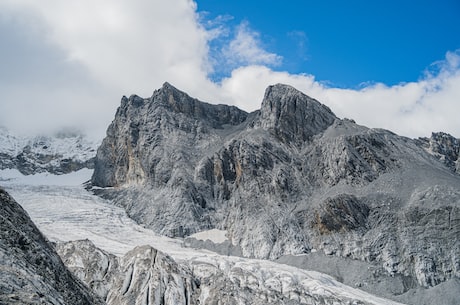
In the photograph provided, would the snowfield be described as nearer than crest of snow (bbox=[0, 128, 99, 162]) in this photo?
Yes

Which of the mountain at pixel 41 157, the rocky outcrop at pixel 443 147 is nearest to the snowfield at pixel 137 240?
the mountain at pixel 41 157

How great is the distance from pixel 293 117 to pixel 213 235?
3494 cm

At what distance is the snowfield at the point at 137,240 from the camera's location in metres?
67.2

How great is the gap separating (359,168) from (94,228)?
5174 centimetres

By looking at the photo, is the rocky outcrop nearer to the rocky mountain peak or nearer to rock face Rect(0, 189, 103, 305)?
the rocky mountain peak

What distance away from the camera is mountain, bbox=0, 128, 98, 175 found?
181375mm

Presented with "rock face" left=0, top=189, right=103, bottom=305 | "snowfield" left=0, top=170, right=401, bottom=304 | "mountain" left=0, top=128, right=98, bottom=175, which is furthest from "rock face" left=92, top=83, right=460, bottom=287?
"rock face" left=0, top=189, right=103, bottom=305

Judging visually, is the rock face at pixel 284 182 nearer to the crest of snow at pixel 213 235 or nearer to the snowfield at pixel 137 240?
the crest of snow at pixel 213 235

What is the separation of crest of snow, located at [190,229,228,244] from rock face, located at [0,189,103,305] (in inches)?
2944

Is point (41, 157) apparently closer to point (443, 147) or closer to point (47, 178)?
point (47, 178)

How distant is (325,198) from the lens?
307ft

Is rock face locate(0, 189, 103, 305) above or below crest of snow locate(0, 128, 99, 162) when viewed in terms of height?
below

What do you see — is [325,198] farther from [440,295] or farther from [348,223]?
[440,295]

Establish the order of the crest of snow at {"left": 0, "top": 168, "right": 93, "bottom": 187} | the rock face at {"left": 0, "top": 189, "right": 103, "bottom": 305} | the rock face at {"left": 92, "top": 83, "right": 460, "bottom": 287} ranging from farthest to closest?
the crest of snow at {"left": 0, "top": 168, "right": 93, "bottom": 187} → the rock face at {"left": 92, "top": 83, "right": 460, "bottom": 287} → the rock face at {"left": 0, "top": 189, "right": 103, "bottom": 305}
